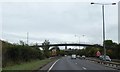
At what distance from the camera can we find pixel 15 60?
156ft

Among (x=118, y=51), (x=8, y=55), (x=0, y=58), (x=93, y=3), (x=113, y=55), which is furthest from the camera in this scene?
(x=113, y=55)

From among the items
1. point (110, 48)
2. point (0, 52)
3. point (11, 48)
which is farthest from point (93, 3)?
point (110, 48)

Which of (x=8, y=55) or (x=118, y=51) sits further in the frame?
(x=118, y=51)

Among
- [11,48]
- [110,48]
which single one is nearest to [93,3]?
[11,48]

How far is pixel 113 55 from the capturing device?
115750 mm

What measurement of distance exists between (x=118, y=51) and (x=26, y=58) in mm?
53967

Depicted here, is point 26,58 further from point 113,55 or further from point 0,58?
point 113,55

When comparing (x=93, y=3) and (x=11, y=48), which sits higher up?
(x=93, y=3)

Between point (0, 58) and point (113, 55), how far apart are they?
8310cm

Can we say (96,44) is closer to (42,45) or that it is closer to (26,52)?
(42,45)

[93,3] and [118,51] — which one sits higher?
[93,3]

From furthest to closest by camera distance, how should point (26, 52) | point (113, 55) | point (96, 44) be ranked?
point (96, 44)
point (113, 55)
point (26, 52)

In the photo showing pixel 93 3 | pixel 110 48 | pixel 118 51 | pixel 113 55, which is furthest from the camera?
pixel 110 48

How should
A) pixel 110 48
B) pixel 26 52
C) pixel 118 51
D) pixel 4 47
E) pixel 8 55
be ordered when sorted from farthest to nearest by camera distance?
pixel 110 48 < pixel 118 51 < pixel 26 52 < pixel 8 55 < pixel 4 47
